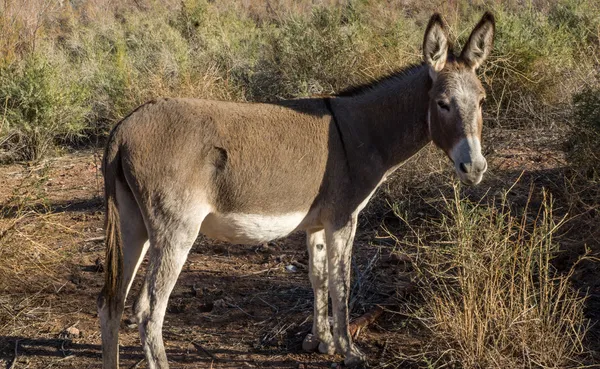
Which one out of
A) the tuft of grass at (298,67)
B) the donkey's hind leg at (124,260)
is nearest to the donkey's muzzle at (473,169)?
the donkey's hind leg at (124,260)

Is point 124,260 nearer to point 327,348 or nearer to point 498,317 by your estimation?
point 327,348

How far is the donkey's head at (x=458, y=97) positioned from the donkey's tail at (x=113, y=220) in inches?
76.2

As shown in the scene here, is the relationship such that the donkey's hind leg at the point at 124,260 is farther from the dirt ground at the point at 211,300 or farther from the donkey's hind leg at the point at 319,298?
the donkey's hind leg at the point at 319,298

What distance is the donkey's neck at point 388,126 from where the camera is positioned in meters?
4.40

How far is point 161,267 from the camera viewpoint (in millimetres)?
3881

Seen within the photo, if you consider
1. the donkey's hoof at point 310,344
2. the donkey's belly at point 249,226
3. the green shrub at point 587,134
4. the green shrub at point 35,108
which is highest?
the green shrub at point 587,134

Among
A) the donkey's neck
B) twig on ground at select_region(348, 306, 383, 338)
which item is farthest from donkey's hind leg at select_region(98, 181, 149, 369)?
twig on ground at select_region(348, 306, 383, 338)

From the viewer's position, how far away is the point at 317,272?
462 centimetres

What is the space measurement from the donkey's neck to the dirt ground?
112 centimetres

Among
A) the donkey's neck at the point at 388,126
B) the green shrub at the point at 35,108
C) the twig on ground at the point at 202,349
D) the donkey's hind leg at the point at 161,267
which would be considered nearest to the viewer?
the donkey's hind leg at the point at 161,267

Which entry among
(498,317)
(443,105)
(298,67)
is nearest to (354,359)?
(498,317)

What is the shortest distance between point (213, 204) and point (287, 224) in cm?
49

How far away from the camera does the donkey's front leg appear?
434 centimetres

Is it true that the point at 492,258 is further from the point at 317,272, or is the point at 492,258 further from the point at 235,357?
the point at 235,357
